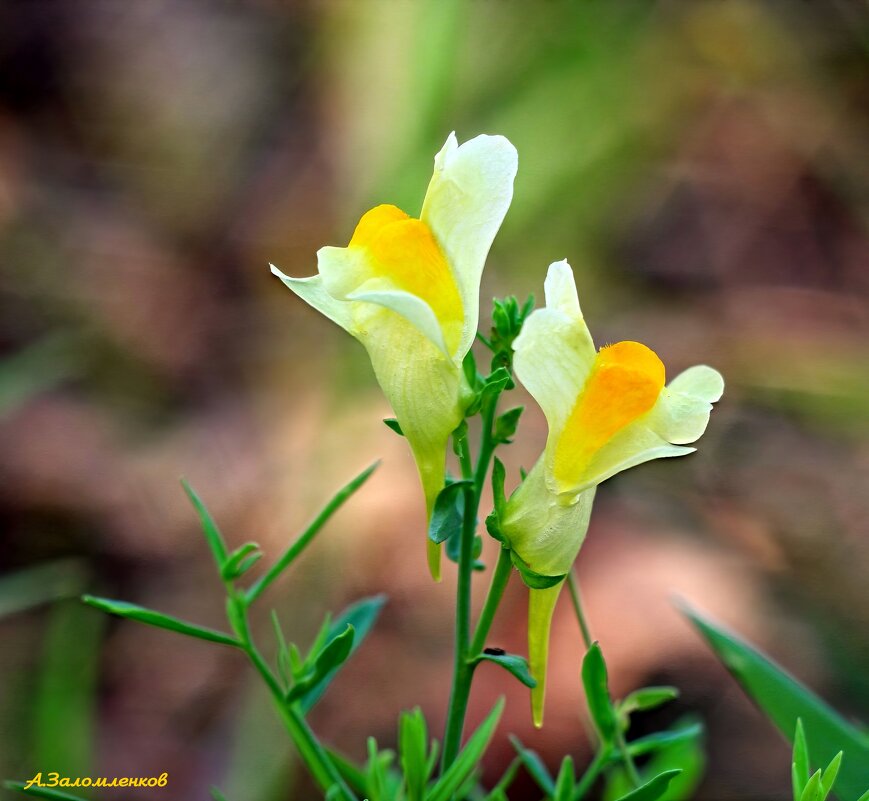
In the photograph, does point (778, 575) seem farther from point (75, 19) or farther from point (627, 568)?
point (75, 19)

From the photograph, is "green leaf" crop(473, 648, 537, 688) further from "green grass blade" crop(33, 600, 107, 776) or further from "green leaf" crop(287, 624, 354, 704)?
"green grass blade" crop(33, 600, 107, 776)

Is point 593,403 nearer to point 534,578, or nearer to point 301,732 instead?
point 534,578

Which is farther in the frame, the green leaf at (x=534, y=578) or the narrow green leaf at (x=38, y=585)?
the narrow green leaf at (x=38, y=585)

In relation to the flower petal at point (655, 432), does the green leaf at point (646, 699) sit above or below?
below

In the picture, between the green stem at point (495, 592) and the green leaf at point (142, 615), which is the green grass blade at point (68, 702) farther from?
the green stem at point (495, 592)

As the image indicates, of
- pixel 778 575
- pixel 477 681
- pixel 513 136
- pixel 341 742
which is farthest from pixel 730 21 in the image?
pixel 341 742

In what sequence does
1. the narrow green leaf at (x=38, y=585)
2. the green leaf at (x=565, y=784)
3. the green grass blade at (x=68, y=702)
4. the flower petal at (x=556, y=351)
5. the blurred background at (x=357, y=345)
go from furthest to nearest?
the blurred background at (x=357, y=345) → the narrow green leaf at (x=38, y=585) → the green grass blade at (x=68, y=702) → the green leaf at (x=565, y=784) → the flower petal at (x=556, y=351)

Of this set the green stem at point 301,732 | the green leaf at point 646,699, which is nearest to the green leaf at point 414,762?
the green stem at point 301,732
